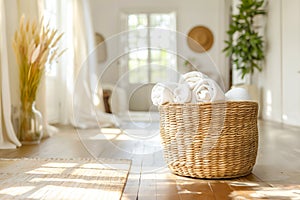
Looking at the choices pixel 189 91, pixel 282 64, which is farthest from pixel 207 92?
pixel 282 64

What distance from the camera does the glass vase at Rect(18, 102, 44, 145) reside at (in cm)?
347

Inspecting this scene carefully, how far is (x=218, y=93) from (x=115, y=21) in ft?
22.5

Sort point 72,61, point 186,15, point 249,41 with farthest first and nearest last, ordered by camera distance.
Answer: point 186,15 < point 249,41 < point 72,61

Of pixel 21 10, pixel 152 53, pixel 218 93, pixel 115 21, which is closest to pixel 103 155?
pixel 152 53

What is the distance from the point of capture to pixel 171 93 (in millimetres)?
2100

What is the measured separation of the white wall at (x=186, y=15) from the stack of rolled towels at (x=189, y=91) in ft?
20.8

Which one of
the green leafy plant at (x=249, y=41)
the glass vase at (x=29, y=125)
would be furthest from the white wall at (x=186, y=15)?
the glass vase at (x=29, y=125)

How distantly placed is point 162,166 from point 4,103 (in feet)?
5.05

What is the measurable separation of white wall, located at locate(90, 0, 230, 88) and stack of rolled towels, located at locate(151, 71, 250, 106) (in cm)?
635

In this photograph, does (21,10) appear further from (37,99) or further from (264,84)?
(264,84)

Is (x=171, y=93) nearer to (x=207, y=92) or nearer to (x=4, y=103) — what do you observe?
(x=207, y=92)

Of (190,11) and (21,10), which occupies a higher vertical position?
(190,11)

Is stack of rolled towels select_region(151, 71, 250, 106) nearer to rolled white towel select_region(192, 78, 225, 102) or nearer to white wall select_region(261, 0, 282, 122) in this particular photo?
rolled white towel select_region(192, 78, 225, 102)

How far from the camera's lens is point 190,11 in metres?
8.52
